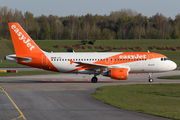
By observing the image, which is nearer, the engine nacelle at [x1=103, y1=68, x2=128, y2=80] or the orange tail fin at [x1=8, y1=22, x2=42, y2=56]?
the engine nacelle at [x1=103, y1=68, x2=128, y2=80]

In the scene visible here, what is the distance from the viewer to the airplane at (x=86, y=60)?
119ft

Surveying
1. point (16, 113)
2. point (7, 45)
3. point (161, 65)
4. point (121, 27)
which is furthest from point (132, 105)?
point (121, 27)

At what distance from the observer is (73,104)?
2019cm

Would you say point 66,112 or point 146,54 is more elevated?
point 146,54

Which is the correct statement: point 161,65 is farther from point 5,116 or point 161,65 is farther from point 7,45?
point 7,45

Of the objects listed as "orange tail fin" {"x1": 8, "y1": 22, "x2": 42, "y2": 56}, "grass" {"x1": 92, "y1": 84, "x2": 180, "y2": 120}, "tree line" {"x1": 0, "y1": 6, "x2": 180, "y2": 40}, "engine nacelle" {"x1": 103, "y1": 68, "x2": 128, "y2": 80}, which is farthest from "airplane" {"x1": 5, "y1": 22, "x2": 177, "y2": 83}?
"tree line" {"x1": 0, "y1": 6, "x2": 180, "y2": 40}

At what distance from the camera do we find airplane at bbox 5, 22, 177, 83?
36.2m

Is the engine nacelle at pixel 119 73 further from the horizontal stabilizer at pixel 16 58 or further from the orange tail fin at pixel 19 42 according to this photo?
the horizontal stabilizer at pixel 16 58

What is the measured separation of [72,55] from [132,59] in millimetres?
8743

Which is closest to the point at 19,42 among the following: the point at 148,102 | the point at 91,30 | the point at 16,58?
the point at 16,58

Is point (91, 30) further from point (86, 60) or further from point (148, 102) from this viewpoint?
point (148, 102)

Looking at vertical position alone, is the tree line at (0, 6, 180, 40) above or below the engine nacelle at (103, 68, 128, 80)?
above

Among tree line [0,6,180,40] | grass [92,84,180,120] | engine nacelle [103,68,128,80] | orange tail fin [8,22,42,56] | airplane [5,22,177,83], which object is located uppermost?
tree line [0,6,180,40]

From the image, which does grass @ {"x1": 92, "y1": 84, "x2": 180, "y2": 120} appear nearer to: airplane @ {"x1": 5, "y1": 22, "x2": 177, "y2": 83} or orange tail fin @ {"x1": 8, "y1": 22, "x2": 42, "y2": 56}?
airplane @ {"x1": 5, "y1": 22, "x2": 177, "y2": 83}
